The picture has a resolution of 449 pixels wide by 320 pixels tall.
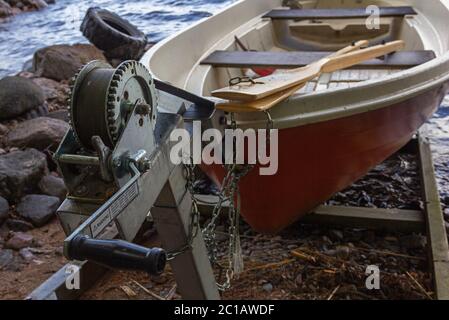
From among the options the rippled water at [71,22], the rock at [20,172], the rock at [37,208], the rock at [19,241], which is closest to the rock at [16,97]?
the rock at [20,172]

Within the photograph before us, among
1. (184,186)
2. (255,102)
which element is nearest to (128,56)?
(255,102)

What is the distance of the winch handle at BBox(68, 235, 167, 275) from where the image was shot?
3.54ft

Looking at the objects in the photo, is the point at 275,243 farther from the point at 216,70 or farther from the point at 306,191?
the point at 216,70

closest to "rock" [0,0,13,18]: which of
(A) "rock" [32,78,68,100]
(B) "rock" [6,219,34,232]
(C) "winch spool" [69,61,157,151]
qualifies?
(A) "rock" [32,78,68,100]

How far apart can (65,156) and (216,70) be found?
9.52ft

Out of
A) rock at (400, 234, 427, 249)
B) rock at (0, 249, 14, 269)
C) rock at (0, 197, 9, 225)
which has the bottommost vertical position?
rock at (400, 234, 427, 249)

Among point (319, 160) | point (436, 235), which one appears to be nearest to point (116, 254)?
point (319, 160)

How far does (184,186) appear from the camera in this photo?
166 centimetres

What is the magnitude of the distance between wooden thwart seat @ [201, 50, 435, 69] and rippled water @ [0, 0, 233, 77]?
6.40 m

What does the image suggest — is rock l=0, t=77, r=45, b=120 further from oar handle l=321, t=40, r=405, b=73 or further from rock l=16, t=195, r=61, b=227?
oar handle l=321, t=40, r=405, b=73

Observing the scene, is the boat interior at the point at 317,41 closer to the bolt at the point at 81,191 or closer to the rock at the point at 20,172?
the rock at the point at 20,172

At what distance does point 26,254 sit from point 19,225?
0.41 meters

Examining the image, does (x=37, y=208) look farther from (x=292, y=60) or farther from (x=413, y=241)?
(x=413, y=241)

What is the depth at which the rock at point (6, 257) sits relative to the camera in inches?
131
